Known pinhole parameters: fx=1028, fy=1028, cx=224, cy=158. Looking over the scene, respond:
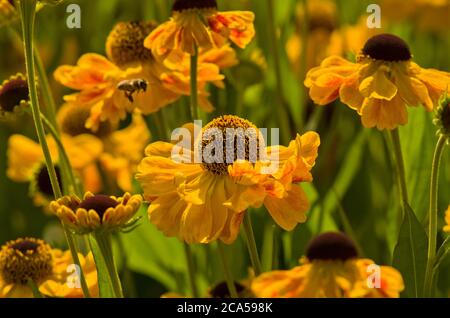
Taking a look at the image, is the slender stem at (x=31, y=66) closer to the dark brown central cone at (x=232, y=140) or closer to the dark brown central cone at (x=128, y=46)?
the dark brown central cone at (x=232, y=140)

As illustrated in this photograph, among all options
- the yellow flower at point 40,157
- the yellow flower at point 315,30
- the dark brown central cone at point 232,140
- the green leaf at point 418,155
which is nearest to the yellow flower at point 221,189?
the dark brown central cone at point 232,140

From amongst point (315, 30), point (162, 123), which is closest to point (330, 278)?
point (162, 123)

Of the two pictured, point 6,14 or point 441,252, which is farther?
point 6,14

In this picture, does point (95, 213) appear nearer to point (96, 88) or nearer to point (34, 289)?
point (34, 289)

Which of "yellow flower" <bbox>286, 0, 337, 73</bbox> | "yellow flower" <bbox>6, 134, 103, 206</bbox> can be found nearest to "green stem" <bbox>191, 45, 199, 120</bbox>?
"yellow flower" <bbox>6, 134, 103, 206</bbox>

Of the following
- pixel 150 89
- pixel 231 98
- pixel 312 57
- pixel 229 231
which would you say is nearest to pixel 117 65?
pixel 150 89

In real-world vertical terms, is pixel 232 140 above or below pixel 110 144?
above

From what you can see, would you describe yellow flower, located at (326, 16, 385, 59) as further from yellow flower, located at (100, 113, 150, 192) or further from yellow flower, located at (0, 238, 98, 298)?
yellow flower, located at (0, 238, 98, 298)
